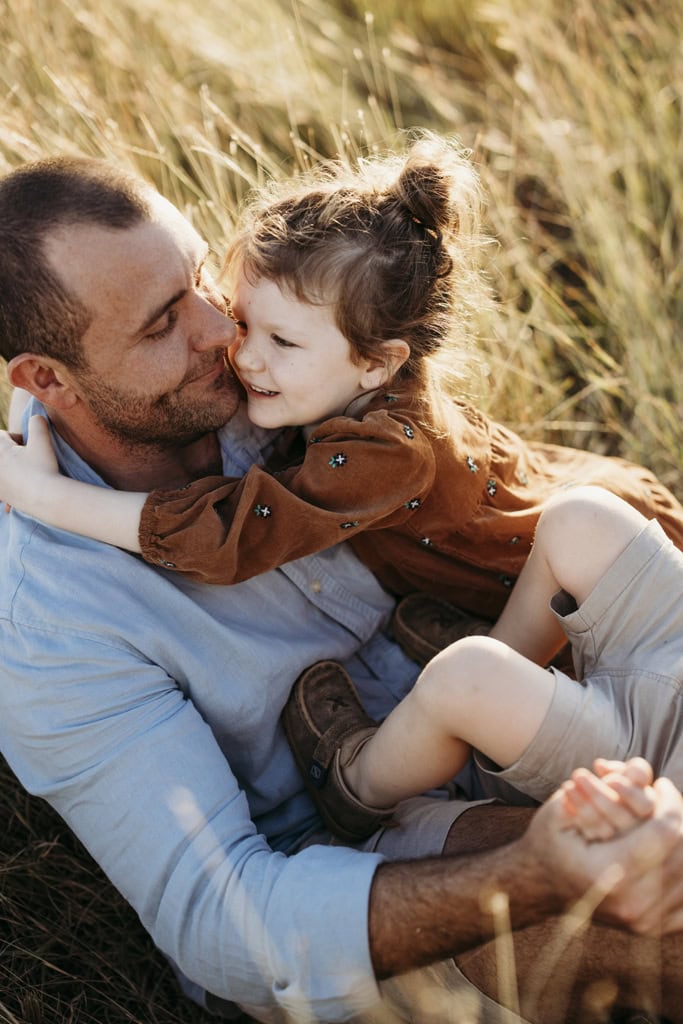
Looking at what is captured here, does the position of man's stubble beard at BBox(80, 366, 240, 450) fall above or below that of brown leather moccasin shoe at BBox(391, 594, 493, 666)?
above

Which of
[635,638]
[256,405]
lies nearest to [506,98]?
[256,405]

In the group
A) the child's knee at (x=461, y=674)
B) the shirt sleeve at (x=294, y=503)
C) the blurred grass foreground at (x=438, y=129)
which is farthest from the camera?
the blurred grass foreground at (x=438, y=129)

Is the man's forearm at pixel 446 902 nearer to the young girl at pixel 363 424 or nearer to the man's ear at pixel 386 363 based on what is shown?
the young girl at pixel 363 424

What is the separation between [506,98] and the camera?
14.9 ft

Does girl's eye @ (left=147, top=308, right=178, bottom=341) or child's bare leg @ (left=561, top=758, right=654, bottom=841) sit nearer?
child's bare leg @ (left=561, top=758, right=654, bottom=841)

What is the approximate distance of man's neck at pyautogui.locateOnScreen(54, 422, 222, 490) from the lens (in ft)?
7.66

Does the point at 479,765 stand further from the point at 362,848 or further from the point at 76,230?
the point at 76,230

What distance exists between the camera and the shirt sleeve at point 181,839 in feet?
5.82

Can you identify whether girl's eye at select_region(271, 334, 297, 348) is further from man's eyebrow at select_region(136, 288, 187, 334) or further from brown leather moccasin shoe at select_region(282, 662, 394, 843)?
brown leather moccasin shoe at select_region(282, 662, 394, 843)

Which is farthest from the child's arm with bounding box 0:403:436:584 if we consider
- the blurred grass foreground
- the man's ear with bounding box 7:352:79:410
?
the blurred grass foreground

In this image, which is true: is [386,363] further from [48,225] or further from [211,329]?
[48,225]

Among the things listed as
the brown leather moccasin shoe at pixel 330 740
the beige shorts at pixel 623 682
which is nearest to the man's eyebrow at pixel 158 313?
the brown leather moccasin shoe at pixel 330 740

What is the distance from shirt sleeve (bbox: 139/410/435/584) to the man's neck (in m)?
0.26

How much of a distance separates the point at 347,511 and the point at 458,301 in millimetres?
693
